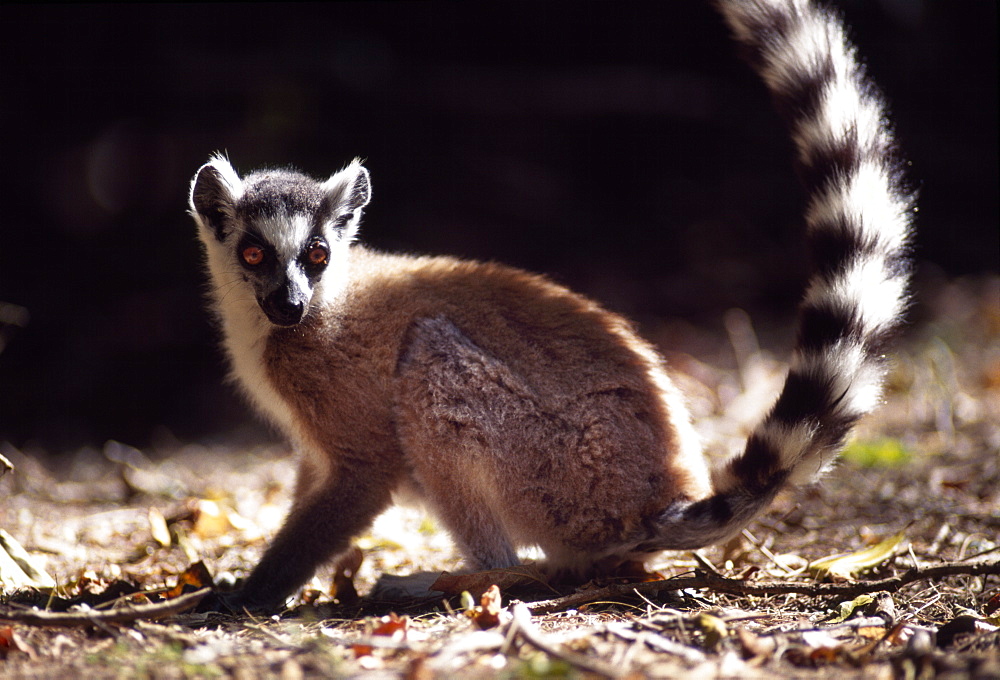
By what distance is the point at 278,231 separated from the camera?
435cm

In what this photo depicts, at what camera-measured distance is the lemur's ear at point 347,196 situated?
15.7ft

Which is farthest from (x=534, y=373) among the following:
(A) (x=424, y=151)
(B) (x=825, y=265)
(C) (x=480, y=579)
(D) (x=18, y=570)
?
(A) (x=424, y=151)

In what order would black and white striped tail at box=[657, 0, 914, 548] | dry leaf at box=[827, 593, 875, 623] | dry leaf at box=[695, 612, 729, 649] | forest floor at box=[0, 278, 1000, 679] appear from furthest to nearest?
1. black and white striped tail at box=[657, 0, 914, 548]
2. dry leaf at box=[827, 593, 875, 623]
3. dry leaf at box=[695, 612, 729, 649]
4. forest floor at box=[0, 278, 1000, 679]

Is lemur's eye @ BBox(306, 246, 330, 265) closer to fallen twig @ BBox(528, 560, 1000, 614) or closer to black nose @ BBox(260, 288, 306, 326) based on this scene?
black nose @ BBox(260, 288, 306, 326)

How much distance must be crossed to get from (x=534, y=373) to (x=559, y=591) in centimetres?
111

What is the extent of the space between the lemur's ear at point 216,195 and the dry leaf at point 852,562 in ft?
12.2

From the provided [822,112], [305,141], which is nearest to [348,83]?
[305,141]

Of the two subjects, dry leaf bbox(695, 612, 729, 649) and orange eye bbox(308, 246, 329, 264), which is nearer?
dry leaf bbox(695, 612, 729, 649)

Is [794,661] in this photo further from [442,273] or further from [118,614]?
[442,273]

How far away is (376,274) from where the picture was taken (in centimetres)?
478

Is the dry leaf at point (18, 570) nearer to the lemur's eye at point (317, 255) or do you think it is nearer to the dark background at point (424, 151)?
the lemur's eye at point (317, 255)

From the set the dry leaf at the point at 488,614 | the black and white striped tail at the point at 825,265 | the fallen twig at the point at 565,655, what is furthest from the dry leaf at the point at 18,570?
the black and white striped tail at the point at 825,265

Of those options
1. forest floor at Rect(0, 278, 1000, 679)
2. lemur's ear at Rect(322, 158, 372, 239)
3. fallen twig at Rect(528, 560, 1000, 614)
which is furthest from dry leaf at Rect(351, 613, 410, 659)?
lemur's ear at Rect(322, 158, 372, 239)

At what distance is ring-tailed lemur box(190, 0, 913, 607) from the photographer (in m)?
3.80
